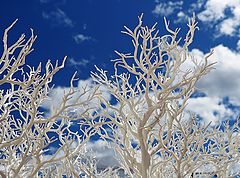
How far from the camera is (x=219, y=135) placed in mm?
12414

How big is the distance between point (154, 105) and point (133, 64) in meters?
1.11

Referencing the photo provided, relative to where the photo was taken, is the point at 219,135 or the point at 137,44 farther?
the point at 219,135

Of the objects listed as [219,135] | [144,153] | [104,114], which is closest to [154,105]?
[144,153]

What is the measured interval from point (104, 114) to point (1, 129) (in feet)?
8.33

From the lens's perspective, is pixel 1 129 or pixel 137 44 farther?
pixel 137 44

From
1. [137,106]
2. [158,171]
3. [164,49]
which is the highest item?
[164,49]

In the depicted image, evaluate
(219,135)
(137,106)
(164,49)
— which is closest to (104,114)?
(137,106)

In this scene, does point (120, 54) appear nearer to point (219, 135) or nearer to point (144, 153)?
point (144, 153)

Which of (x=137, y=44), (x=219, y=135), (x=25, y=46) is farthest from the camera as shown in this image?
(x=219, y=135)

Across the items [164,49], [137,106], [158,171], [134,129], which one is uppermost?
[164,49]

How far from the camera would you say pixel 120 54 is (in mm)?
8086

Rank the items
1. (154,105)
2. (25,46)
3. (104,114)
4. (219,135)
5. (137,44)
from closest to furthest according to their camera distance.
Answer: (25,46)
(154,105)
(137,44)
(104,114)
(219,135)

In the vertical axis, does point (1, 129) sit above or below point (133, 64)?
below

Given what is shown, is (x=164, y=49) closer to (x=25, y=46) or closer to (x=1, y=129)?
(x=25, y=46)
